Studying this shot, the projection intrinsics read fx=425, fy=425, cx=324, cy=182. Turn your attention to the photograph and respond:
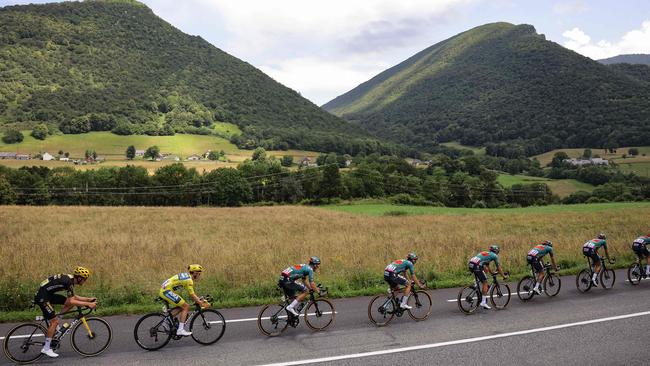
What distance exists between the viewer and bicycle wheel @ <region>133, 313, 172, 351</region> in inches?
371

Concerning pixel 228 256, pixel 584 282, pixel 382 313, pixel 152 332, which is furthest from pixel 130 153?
pixel 584 282

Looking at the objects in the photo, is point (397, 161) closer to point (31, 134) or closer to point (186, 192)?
point (186, 192)

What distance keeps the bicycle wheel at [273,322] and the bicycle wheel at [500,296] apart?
625cm

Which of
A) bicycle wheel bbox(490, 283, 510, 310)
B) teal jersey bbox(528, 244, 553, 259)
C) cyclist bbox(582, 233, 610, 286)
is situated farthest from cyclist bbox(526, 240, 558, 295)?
cyclist bbox(582, 233, 610, 286)

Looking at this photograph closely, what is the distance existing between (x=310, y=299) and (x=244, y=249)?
9.89 m

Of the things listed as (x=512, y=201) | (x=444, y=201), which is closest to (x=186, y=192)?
(x=444, y=201)

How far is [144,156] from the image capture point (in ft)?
372

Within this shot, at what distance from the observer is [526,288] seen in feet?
44.3

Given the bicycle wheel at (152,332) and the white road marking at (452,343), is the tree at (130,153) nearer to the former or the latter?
the bicycle wheel at (152,332)

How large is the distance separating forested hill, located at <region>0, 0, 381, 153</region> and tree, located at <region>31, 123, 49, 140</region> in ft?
24.5

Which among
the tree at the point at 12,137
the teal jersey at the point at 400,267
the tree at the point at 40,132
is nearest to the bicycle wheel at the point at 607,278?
the teal jersey at the point at 400,267

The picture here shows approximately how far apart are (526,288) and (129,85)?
171844 millimetres

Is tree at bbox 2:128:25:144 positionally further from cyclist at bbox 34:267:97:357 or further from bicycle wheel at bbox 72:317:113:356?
bicycle wheel at bbox 72:317:113:356

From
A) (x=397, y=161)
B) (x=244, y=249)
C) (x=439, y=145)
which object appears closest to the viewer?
(x=244, y=249)
